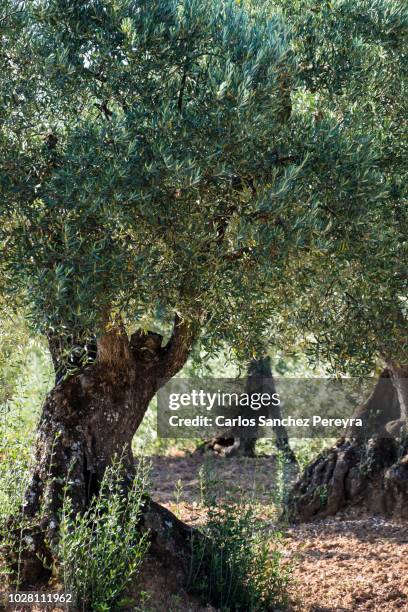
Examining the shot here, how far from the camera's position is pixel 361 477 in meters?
11.3

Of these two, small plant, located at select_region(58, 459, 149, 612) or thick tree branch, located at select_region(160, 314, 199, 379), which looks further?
thick tree branch, located at select_region(160, 314, 199, 379)

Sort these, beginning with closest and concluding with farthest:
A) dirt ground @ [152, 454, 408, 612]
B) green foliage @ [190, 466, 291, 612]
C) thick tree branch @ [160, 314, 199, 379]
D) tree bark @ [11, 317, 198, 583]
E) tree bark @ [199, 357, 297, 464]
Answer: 1. tree bark @ [11, 317, 198, 583]
2. green foliage @ [190, 466, 291, 612]
3. thick tree branch @ [160, 314, 199, 379]
4. dirt ground @ [152, 454, 408, 612]
5. tree bark @ [199, 357, 297, 464]

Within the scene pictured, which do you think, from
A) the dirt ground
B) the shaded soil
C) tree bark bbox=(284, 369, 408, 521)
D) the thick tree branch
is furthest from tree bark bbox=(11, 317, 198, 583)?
tree bark bbox=(284, 369, 408, 521)

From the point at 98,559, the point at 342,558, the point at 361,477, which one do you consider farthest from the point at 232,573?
the point at 361,477

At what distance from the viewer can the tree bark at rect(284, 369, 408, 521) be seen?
36.3 ft

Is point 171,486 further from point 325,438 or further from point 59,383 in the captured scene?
point 59,383

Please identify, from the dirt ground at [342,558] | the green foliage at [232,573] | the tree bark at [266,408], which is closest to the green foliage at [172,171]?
the green foliage at [232,573]

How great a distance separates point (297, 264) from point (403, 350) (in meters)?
1.94

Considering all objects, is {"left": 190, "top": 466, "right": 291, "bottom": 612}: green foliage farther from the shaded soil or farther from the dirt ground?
the dirt ground

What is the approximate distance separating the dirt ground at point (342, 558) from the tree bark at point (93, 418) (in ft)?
2.83

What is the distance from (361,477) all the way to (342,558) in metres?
1.69

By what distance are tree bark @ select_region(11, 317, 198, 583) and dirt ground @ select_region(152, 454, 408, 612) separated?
2.83 feet

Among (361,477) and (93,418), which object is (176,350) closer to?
(93,418)

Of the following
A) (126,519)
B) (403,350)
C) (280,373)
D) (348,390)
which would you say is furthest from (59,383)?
(280,373)
